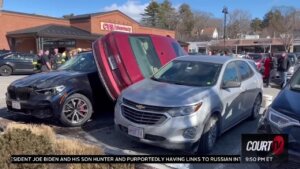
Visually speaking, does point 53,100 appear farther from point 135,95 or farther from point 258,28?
point 258,28

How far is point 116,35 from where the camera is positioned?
23.6 ft

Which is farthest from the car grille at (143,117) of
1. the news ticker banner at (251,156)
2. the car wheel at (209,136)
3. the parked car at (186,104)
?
the news ticker banner at (251,156)

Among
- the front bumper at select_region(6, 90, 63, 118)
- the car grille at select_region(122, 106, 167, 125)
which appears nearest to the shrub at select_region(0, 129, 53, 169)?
the car grille at select_region(122, 106, 167, 125)

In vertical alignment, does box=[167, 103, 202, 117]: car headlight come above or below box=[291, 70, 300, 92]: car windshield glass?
below

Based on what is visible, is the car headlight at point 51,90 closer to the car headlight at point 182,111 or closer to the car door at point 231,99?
the car headlight at point 182,111

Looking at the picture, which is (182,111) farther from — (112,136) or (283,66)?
(283,66)

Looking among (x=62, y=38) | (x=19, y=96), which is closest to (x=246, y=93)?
(x=19, y=96)

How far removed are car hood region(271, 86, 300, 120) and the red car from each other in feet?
11.1

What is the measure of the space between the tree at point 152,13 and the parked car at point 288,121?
3404 inches

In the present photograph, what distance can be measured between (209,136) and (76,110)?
9.50ft

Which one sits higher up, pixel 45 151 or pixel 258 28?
pixel 258 28

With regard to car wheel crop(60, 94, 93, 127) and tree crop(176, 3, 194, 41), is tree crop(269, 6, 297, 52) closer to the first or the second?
tree crop(176, 3, 194, 41)

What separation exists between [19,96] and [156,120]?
3.18m

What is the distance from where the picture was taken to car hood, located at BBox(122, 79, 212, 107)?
4832mm
